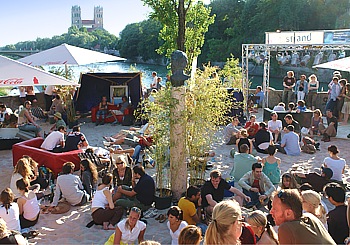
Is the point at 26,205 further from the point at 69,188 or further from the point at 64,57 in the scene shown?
the point at 64,57

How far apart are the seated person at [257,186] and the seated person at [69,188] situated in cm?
249

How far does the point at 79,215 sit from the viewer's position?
20.3 ft

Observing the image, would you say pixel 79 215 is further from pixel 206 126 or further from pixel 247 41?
pixel 247 41

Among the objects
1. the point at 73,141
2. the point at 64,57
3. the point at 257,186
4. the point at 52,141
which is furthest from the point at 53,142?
the point at 64,57

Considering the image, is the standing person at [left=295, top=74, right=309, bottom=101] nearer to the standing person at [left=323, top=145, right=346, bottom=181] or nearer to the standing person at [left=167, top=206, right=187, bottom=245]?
the standing person at [left=323, top=145, right=346, bottom=181]

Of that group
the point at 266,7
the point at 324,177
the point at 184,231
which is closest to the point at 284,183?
the point at 324,177

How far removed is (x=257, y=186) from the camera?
6.27 meters

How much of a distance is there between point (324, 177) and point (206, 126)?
2.07m

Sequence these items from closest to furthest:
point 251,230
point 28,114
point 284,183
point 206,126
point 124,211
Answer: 1. point 251,230
2. point 284,183
3. point 124,211
4. point 206,126
5. point 28,114

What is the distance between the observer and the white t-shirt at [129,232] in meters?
4.69

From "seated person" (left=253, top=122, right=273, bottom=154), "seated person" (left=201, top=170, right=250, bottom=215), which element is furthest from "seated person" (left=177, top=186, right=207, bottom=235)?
"seated person" (left=253, top=122, right=273, bottom=154)

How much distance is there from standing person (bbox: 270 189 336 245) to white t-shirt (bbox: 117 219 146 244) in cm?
217

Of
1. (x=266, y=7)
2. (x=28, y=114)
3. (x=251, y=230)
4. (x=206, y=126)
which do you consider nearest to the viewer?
(x=251, y=230)

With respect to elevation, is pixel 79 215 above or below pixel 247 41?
below
